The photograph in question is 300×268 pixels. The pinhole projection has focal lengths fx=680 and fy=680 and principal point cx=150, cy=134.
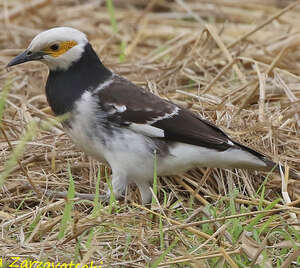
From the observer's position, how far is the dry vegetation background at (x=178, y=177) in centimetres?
317

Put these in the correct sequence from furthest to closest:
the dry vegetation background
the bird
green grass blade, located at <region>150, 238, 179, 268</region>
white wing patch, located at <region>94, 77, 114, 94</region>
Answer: white wing patch, located at <region>94, 77, 114, 94</region>, the bird, the dry vegetation background, green grass blade, located at <region>150, 238, 179, 268</region>

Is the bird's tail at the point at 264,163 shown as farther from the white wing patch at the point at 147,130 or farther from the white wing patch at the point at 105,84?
the white wing patch at the point at 105,84

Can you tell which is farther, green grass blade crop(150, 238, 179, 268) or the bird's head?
the bird's head

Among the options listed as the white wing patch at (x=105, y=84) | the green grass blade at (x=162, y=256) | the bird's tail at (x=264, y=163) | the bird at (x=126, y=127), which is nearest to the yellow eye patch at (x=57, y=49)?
the bird at (x=126, y=127)

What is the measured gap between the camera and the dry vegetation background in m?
3.17

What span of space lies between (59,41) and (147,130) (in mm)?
753

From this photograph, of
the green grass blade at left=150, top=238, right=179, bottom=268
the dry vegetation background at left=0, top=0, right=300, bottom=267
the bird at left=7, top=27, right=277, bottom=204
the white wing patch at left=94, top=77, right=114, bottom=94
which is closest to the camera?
the green grass blade at left=150, top=238, right=179, bottom=268

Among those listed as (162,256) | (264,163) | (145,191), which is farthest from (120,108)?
(162,256)

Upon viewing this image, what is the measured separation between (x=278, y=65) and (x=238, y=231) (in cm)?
246

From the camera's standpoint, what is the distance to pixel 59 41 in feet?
13.2

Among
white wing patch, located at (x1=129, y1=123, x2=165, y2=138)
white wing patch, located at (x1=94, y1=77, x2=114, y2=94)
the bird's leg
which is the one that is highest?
white wing patch, located at (x1=94, y1=77, x2=114, y2=94)

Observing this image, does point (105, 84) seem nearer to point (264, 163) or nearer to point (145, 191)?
point (145, 191)

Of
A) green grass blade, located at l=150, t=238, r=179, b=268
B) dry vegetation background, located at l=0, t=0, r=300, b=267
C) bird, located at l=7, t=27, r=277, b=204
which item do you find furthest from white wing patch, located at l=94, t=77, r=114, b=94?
green grass blade, located at l=150, t=238, r=179, b=268

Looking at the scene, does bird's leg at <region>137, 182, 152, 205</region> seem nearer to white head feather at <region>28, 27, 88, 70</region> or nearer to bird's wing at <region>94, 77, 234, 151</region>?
bird's wing at <region>94, 77, 234, 151</region>
